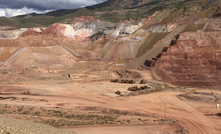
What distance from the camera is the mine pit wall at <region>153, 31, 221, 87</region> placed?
165 ft

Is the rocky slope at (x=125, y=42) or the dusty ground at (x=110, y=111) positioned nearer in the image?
the dusty ground at (x=110, y=111)

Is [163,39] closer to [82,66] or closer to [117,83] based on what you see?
[82,66]

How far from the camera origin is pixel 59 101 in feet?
110

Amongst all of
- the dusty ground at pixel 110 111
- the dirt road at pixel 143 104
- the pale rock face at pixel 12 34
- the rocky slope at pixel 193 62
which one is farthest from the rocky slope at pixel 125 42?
the dusty ground at pixel 110 111

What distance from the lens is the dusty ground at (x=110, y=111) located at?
21.9 m

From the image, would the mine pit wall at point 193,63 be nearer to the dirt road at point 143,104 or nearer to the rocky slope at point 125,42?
the rocky slope at point 125,42

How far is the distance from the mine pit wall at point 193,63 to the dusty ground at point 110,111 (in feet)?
30.3

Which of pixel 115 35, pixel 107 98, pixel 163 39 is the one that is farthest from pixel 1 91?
pixel 115 35

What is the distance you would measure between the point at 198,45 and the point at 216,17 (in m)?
27.4

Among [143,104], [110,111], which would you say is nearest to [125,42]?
[143,104]

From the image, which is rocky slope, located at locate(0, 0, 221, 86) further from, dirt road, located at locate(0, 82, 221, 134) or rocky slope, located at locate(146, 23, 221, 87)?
dirt road, located at locate(0, 82, 221, 134)

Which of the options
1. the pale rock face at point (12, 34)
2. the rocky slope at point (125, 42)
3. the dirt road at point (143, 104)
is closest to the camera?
the dirt road at point (143, 104)

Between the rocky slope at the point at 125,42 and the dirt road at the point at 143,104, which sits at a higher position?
the rocky slope at the point at 125,42

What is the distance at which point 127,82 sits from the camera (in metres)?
51.1
